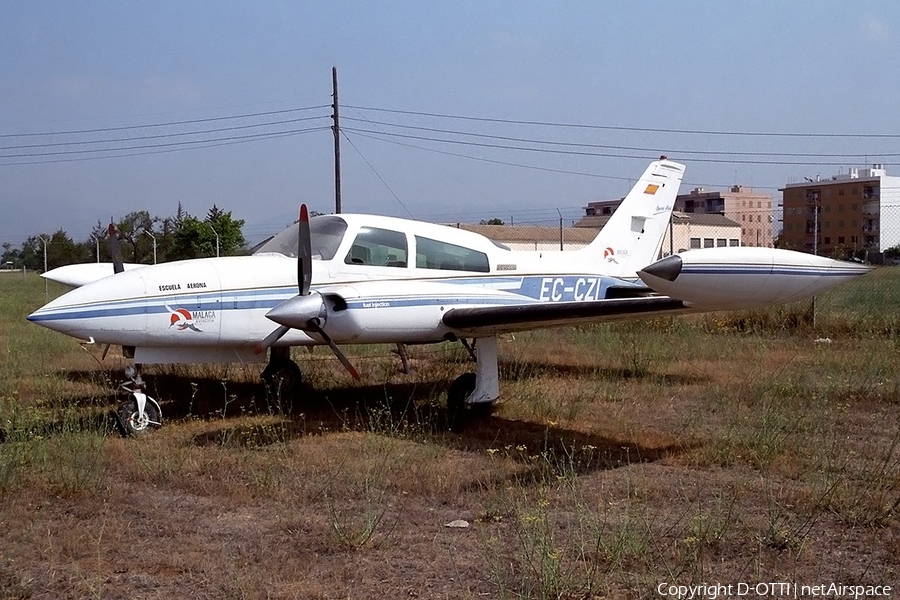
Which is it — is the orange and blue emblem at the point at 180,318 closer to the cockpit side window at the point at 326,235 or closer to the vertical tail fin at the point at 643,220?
the cockpit side window at the point at 326,235

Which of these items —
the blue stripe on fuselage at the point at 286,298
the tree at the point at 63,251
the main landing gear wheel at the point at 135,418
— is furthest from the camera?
the tree at the point at 63,251

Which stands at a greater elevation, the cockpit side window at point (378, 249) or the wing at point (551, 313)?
the cockpit side window at point (378, 249)

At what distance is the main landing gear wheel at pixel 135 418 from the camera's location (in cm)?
870

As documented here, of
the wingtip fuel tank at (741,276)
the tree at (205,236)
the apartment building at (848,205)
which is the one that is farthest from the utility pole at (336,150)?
the apartment building at (848,205)

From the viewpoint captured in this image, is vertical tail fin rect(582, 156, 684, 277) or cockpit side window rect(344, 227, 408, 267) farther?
vertical tail fin rect(582, 156, 684, 277)

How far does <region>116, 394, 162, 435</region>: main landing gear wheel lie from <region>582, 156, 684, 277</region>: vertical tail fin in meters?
7.02

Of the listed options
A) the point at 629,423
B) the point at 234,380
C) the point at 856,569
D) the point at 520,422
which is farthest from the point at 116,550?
the point at 234,380

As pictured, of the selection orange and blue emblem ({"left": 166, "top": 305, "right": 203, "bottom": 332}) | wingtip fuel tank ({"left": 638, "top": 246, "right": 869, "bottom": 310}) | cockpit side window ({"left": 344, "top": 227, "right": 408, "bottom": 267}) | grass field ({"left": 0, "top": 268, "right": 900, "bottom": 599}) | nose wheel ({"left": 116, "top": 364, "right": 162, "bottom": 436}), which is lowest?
grass field ({"left": 0, "top": 268, "right": 900, "bottom": 599})

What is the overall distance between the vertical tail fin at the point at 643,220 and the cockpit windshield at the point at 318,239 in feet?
16.0

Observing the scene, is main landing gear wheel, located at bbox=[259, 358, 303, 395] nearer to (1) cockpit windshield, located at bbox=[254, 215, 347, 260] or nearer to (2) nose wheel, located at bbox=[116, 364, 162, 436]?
(1) cockpit windshield, located at bbox=[254, 215, 347, 260]

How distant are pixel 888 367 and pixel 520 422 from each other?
564 cm

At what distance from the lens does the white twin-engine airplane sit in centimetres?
794

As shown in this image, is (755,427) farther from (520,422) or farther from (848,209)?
(848,209)

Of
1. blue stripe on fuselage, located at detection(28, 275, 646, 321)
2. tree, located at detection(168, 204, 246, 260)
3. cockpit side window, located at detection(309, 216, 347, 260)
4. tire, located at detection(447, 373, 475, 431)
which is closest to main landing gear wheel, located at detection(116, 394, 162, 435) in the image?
blue stripe on fuselage, located at detection(28, 275, 646, 321)
